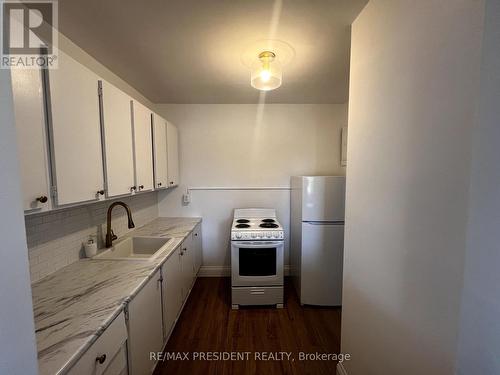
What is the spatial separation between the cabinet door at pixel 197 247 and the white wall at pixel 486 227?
242 cm

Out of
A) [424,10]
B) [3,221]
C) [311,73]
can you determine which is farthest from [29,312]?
[311,73]

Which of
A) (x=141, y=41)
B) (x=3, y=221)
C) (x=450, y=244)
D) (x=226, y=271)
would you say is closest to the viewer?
(x=3, y=221)

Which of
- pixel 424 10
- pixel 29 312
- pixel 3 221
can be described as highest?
pixel 424 10

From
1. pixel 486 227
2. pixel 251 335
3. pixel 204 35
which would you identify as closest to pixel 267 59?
pixel 204 35

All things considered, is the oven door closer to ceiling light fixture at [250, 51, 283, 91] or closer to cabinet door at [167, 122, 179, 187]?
cabinet door at [167, 122, 179, 187]

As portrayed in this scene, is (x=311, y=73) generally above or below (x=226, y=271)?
above

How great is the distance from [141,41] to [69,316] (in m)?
1.73

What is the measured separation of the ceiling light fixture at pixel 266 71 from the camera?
166 centimetres

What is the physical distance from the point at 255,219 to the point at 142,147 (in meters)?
1.62

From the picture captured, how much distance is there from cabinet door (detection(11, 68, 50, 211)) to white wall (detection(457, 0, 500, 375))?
1.58 metres

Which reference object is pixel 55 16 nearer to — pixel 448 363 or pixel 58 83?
pixel 58 83

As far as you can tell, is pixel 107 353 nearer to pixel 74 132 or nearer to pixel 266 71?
pixel 74 132

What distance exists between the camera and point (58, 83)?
1.03 metres

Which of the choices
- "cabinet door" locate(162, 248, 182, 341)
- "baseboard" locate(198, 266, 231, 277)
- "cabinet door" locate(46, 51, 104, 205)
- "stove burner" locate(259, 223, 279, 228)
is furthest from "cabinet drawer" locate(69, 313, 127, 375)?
"baseboard" locate(198, 266, 231, 277)
